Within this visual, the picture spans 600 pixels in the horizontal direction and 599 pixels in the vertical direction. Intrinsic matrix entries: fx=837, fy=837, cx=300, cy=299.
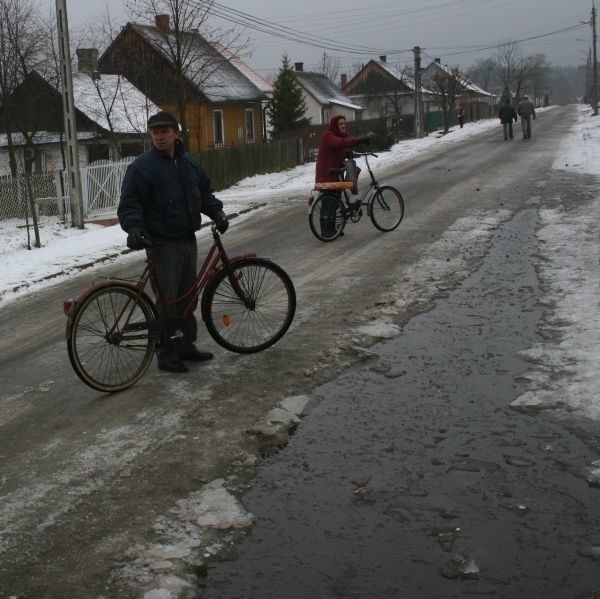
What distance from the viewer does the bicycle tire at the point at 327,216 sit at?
11602 millimetres

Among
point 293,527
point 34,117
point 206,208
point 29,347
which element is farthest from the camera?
point 34,117

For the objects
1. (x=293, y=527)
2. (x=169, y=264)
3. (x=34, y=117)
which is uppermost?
(x=34, y=117)

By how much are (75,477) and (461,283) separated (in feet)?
16.9

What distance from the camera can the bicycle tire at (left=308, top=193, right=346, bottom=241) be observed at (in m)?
11.6

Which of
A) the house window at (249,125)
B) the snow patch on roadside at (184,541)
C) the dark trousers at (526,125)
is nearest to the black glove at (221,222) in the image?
the snow patch on roadside at (184,541)

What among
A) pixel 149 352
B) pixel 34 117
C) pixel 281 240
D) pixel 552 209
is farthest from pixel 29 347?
pixel 34 117

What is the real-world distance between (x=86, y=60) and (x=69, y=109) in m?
20.2

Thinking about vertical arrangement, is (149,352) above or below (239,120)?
below

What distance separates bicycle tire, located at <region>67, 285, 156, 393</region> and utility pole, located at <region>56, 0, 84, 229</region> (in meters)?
11.1

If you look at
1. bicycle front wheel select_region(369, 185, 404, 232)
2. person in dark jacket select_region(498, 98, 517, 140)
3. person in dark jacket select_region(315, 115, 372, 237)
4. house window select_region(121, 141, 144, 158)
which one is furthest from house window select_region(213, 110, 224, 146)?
person in dark jacket select_region(315, 115, 372, 237)

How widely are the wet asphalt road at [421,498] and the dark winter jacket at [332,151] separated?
5846mm

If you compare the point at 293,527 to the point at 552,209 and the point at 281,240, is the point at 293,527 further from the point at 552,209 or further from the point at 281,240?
the point at 552,209

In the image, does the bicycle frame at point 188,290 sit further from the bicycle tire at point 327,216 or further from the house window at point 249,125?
the house window at point 249,125

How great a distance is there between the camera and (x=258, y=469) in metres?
4.32
